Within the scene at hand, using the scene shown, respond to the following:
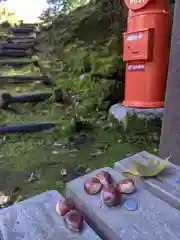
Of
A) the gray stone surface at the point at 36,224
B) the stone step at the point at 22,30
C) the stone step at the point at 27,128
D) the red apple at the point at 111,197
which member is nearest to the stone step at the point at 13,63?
the stone step at the point at 27,128

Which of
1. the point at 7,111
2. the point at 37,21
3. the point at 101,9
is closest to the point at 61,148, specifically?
the point at 7,111

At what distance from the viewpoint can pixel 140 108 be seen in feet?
8.23

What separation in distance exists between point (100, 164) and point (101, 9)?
452 centimetres

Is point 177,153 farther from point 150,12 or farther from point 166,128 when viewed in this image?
point 150,12

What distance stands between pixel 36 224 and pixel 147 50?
82.4 inches

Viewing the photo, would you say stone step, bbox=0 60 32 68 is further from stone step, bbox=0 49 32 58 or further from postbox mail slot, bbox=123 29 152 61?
postbox mail slot, bbox=123 29 152 61

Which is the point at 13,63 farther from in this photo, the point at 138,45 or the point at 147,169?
the point at 147,169

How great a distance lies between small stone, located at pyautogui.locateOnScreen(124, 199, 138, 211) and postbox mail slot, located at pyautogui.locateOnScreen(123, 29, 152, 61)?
186 centimetres

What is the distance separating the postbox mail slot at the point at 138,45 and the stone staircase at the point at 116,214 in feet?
5.56

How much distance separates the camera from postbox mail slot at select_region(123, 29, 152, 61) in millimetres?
2342

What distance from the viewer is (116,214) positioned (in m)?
0.82

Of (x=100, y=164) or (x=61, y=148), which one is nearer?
(x=100, y=164)

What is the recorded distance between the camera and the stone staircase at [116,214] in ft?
2.46

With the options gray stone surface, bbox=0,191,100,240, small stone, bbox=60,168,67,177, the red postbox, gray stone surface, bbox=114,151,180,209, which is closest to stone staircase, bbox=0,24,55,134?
small stone, bbox=60,168,67,177
